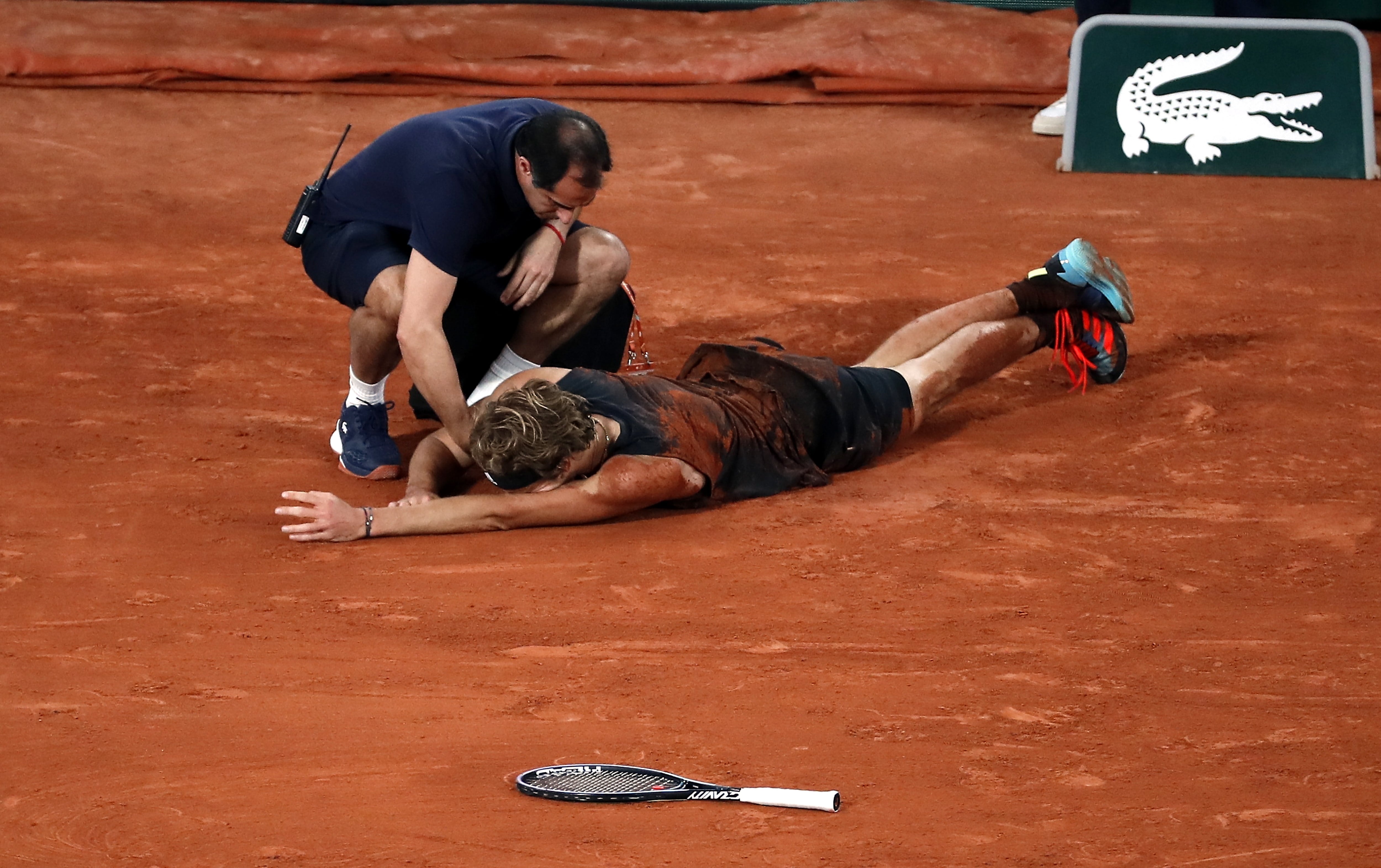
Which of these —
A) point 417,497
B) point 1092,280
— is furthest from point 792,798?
point 1092,280

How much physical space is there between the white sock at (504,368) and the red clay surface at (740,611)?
490 mm

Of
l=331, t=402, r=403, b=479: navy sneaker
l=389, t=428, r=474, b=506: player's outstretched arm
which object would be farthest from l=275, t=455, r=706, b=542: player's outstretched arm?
l=331, t=402, r=403, b=479: navy sneaker

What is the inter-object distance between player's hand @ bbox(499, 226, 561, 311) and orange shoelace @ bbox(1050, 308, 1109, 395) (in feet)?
5.48

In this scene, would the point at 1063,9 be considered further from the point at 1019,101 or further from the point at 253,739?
the point at 253,739

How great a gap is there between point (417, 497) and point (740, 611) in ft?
3.35

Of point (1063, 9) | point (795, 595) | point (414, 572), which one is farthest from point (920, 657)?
point (1063, 9)

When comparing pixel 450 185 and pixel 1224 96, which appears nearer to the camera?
pixel 450 185

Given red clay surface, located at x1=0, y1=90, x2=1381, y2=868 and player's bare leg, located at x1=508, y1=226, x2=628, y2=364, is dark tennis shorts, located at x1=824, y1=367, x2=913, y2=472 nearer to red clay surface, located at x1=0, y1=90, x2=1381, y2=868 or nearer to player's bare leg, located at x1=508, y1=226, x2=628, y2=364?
red clay surface, located at x1=0, y1=90, x2=1381, y2=868

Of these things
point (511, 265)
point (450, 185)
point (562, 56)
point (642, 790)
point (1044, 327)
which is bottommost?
point (642, 790)

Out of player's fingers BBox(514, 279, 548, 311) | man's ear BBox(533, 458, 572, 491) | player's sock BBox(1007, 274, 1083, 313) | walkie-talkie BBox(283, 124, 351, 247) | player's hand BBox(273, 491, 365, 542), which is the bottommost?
player's hand BBox(273, 491, 365, 542)

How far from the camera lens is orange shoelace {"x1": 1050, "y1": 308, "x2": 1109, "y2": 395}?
16.2ft

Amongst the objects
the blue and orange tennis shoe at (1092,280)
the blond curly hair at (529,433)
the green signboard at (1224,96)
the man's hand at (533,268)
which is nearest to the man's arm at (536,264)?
the man's hand at (533,268)

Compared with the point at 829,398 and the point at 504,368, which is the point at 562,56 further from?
the point at 829,398

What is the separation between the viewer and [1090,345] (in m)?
4.98
